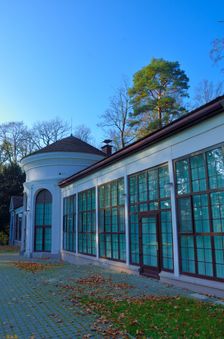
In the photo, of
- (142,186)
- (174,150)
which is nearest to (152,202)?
(142,186)

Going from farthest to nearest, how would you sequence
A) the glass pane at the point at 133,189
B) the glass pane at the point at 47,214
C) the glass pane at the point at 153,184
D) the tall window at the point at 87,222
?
the glass pane at the point at 47,214 < the tall window at the point at 87,222 < the glass pane at the point at 133,189 < the glass pane at the point at 153,184

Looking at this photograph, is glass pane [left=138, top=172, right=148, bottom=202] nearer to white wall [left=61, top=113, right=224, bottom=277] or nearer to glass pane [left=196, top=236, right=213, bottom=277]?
white wall [left=61, top=113, right=224, bottom=277]

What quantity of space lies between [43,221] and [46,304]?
15542 mm

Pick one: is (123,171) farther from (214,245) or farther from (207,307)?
(207,307)

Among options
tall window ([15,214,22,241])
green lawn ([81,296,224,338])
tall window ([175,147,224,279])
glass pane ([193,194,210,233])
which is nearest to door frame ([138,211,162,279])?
tall window ([175,147,224,279])

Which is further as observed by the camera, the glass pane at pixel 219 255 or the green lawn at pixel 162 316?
the glass pane at pixel 219 255

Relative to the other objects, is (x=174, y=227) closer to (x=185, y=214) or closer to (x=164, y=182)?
(x=185, y=214)

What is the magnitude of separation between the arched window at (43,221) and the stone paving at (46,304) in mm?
9249

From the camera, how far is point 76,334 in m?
5.56

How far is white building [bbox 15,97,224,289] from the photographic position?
27.8 ft

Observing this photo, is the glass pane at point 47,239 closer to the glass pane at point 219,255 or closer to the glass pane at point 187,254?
the glass pane at point 187,254

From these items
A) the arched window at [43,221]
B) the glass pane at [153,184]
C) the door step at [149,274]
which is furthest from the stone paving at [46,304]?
the arched window at [43,221]

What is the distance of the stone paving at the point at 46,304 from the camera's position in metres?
5.83

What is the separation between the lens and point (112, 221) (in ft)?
47.0
